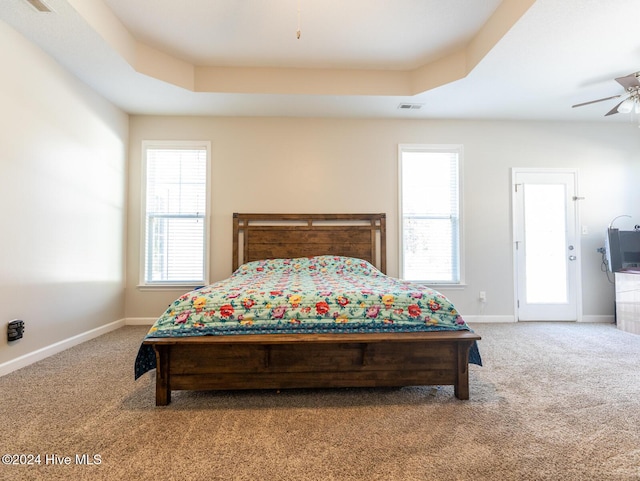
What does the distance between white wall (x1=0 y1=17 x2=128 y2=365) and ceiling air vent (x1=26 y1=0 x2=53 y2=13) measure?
0.40 metres

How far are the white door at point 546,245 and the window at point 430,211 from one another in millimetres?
791

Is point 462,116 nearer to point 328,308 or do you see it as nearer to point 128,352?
point 328,308

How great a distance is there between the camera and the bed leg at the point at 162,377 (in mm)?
1857

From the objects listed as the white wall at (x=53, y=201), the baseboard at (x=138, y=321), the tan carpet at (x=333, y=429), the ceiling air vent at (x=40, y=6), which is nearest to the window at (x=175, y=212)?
the white wall at (x=53, y=201)

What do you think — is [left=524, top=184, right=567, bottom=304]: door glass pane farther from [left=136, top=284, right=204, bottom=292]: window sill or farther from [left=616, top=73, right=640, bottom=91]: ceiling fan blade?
[left=136, top=284, right=204, bottom=292]: window sill

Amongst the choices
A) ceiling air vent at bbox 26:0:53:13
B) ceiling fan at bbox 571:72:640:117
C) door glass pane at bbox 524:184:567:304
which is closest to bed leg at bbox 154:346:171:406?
ceiling air vent at bbox 26:0:53:13

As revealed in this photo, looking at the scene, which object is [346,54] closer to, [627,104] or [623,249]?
[627,104]

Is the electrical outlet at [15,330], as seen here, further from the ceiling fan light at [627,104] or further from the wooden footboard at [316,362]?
the ceiling fan light at [627,104]

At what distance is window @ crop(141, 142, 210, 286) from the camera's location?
397 centimetres

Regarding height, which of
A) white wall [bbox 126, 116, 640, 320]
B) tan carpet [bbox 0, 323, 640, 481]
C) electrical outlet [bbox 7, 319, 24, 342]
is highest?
white wall [bbox 126, 116, 640, 320]

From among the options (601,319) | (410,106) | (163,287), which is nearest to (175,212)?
(163,287)

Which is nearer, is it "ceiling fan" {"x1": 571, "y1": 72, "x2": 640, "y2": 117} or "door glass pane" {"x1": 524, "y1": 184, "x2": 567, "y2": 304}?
"ceiling fan" {"x1": 571, "y1": 72, "x2": 640, "y2": 117}

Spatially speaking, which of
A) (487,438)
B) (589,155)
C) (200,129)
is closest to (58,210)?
(200,129)

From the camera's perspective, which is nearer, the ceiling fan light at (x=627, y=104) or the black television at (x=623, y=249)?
the ceiling fan light at (x=627, y=104)
